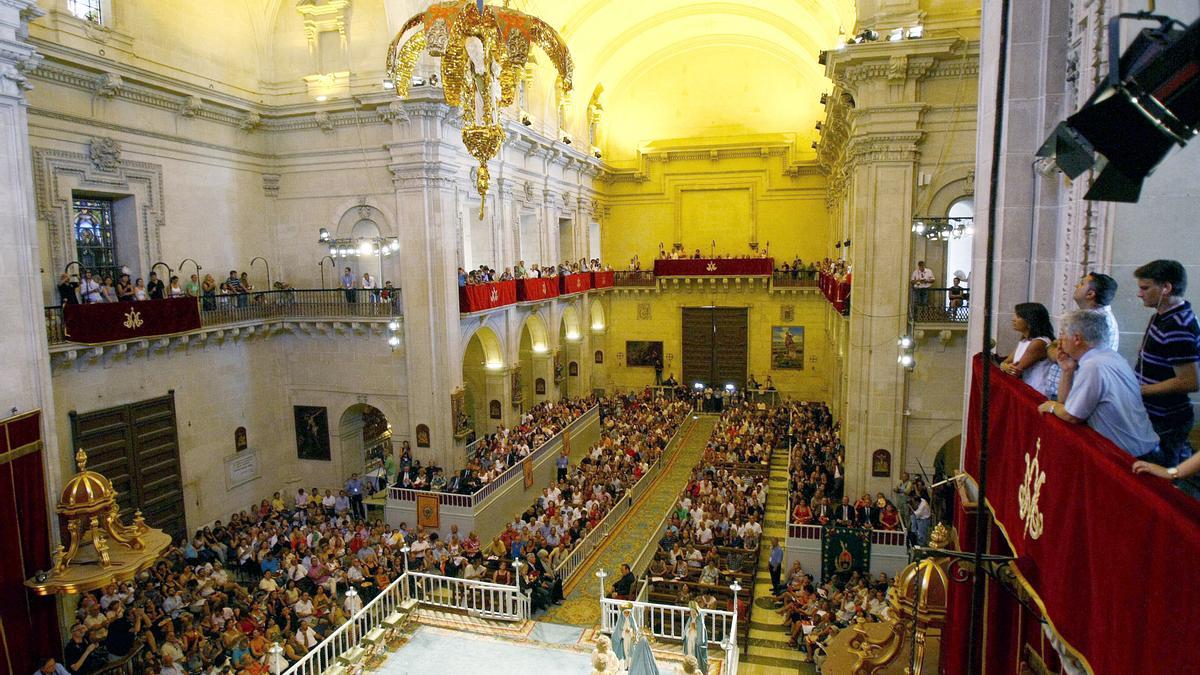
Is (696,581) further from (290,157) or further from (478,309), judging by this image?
(290,157)

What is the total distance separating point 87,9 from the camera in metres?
14.2

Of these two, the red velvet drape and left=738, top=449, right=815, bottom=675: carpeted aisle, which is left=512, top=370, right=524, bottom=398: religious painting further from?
the red velvet drape

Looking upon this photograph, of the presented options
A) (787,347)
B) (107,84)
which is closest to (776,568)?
(107,84)

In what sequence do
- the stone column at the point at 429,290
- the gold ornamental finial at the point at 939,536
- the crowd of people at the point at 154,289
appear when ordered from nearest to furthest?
the gold ornamental finial at the point at 939,536 → the crowd of people at the point at 154,289 → the stone column at the point at 429,290

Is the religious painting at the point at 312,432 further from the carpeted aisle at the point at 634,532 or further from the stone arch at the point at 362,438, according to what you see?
the carpeted aisle at the point at 634,532

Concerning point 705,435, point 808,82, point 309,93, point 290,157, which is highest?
point 808,82

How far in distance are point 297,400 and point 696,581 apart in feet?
42.1

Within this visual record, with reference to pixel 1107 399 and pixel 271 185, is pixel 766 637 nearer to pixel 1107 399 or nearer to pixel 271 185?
pixel 1107 399

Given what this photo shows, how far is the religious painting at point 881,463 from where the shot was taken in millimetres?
15422

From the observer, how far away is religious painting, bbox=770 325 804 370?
30.2m

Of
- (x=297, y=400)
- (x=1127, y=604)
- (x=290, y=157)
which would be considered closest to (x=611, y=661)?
(x=1127, y=604)

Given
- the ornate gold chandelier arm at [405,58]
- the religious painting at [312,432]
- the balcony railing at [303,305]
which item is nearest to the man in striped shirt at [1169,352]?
the ornate gold chandelier arm at [405,58]

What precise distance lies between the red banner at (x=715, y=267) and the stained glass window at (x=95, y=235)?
20603 mm

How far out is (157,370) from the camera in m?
15.4
